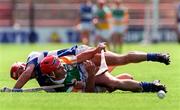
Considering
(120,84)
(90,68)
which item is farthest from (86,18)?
(90,68)

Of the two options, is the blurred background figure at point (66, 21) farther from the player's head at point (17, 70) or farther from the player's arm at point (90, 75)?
the player's head at point (17, 70)

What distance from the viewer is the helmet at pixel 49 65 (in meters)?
12.8

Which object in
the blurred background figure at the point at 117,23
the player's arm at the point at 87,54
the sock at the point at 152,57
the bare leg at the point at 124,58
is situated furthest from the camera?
the blurred background figure at the point at 117,23

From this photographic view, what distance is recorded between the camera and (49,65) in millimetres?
12758

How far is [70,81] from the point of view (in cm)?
1309

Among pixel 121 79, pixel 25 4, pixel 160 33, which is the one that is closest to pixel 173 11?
pixel 160 33

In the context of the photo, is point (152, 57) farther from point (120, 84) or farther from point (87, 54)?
point (87, 54)

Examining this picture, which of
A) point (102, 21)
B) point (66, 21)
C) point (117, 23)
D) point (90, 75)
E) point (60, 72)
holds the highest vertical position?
point (60, 72)

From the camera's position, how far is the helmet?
1275 cm

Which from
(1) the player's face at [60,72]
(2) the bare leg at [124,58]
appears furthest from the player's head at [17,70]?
(2) the bare leg at [124,58]

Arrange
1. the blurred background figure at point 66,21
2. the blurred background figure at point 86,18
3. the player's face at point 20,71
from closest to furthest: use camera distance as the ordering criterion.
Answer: the player's face at point 20,71 < the blurred background figure at point 86,18 < the blurred background figure at point 66,21

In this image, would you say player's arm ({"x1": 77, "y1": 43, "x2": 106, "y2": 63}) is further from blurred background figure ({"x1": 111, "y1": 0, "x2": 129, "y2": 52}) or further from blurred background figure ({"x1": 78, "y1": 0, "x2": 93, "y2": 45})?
blurred background figure ({"x1": 78, "y1": 0, "x2": 93, "y2": 45})

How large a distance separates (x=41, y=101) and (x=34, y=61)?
4.72ft

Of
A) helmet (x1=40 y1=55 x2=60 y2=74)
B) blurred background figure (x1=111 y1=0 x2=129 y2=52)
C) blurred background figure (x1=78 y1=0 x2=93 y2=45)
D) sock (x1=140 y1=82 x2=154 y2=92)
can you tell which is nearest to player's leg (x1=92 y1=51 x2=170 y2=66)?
sock (x1=140 y1=82 x2=154 y2=92)
